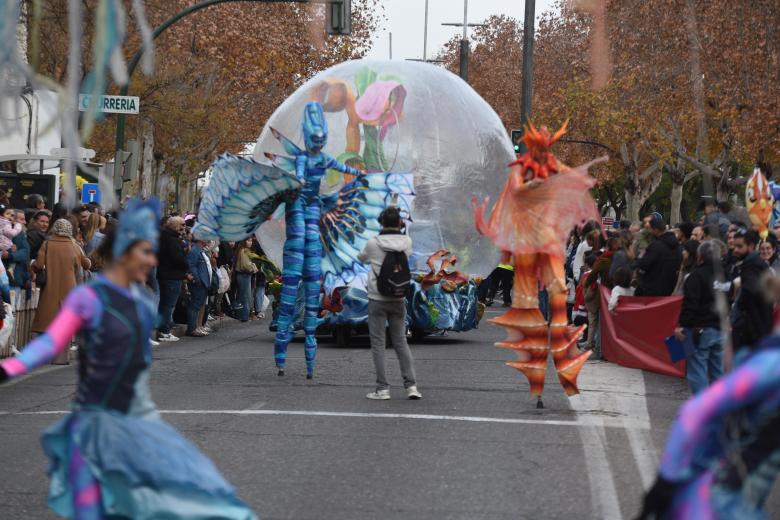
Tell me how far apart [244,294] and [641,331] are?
922 centimetres

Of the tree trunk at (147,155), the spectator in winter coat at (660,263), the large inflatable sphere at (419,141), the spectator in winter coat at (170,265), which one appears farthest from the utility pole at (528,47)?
the tree trunk at (147,155)

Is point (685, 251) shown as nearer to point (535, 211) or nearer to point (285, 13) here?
point (535, 211)

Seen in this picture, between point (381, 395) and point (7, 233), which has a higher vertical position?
point (7, 233)

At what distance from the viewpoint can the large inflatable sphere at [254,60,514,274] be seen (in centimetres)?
1888

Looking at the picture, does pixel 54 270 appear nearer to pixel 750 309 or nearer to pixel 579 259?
pixel 750 309

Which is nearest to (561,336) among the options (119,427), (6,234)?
(6,234)

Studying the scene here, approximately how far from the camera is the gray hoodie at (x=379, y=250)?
12.5 m

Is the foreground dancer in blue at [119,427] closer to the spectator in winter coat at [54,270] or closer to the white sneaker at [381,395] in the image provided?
the white sneaker at [381,395]

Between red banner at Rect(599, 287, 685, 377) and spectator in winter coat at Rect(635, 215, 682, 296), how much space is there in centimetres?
22

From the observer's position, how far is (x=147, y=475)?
17.3 feet

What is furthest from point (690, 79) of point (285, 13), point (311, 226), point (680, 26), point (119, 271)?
point (119, 271)

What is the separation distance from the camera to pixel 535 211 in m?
11.7

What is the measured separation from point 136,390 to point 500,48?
6529cm

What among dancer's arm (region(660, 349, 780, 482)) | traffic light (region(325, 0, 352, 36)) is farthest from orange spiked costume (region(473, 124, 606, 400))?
traffic light (region(325, 0, 352, 36))
